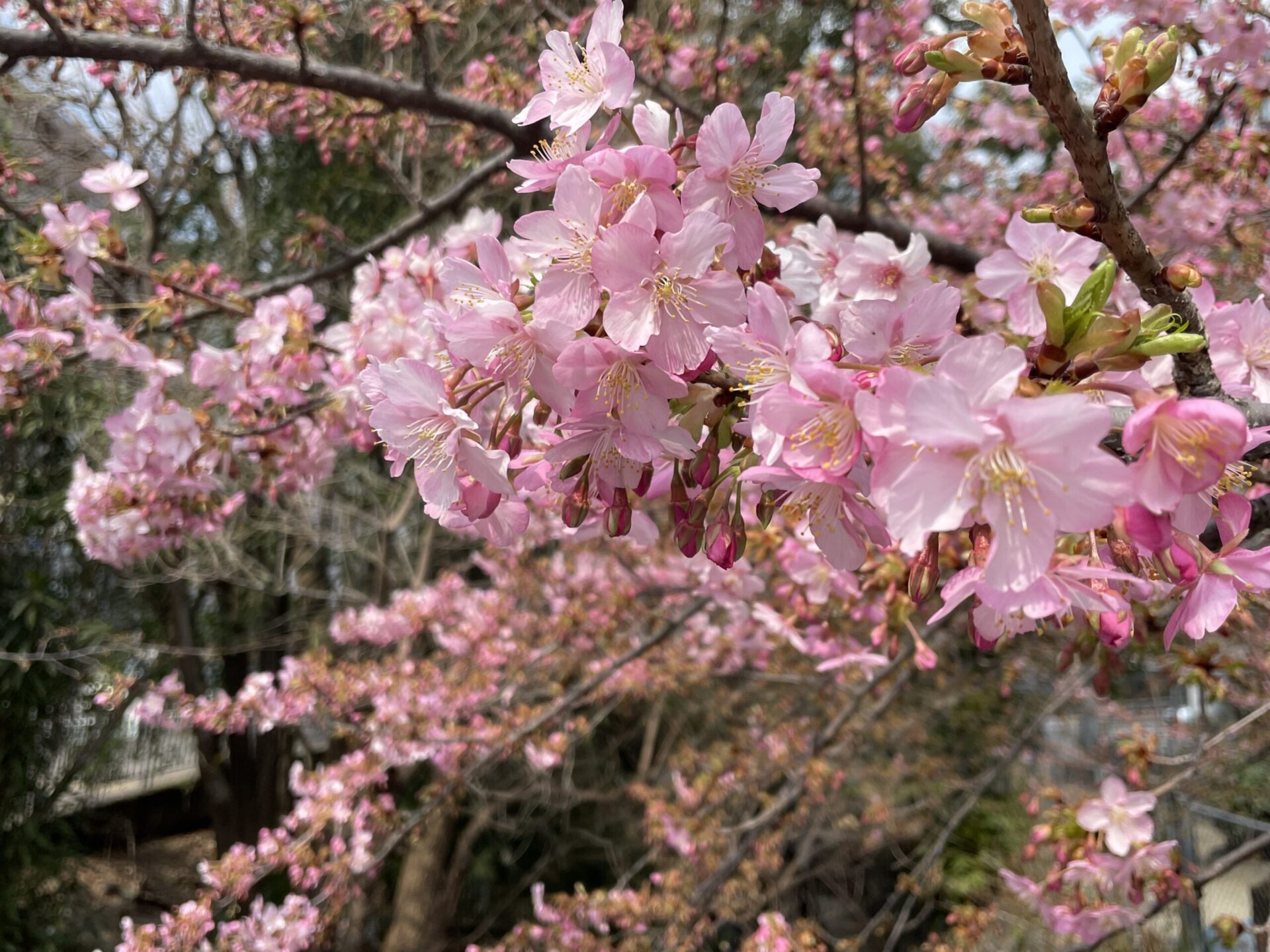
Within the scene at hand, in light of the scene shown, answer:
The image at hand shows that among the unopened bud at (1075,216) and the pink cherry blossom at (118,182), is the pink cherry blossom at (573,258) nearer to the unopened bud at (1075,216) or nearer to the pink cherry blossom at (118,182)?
the unopened bud at (1075,216)

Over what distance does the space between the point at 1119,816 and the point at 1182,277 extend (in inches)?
64.1

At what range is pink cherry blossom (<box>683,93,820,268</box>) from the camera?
0.78 metres

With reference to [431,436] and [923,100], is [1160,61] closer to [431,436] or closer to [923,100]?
[923,100]

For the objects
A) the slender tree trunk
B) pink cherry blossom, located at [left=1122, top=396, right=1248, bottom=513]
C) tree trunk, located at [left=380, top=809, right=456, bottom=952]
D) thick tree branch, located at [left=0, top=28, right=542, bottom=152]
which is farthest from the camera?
the slender tree trunk

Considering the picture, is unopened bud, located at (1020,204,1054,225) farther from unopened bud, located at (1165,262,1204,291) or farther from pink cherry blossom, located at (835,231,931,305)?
pink cherry blossom, located at (835,231,931,305)

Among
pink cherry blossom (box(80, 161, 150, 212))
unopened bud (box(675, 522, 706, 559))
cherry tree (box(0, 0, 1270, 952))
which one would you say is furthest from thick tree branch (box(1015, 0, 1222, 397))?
pink cherry blossom (box(80, 161, 150, 212))

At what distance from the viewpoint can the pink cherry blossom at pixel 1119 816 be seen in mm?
1758

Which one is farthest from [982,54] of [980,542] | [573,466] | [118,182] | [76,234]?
[118,182]

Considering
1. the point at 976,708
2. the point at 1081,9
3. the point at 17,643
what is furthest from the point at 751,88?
the point at 17,643

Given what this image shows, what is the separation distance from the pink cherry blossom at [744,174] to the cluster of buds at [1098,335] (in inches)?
11.9

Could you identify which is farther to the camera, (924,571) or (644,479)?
(644,479)

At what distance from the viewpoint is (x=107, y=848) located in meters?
6.95

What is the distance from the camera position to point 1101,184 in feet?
2.22

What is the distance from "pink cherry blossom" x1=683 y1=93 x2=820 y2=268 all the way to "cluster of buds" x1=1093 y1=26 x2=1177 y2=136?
0.28 metres
